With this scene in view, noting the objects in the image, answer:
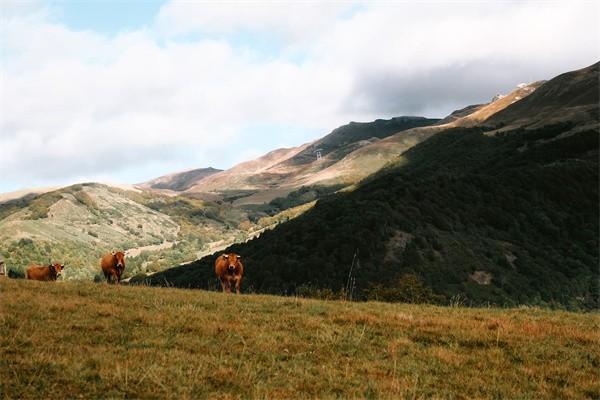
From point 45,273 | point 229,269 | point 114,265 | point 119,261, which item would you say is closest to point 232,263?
point 229,269

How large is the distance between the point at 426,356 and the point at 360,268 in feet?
232

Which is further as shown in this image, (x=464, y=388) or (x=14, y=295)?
(x=14, y=295)

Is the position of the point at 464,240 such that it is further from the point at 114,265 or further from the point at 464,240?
the point at 114,265

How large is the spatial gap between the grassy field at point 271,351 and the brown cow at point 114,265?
7974mm

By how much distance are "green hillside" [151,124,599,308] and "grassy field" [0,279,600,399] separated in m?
48.9

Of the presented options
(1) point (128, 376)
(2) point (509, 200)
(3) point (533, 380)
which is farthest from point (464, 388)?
(2) point (509, 200)

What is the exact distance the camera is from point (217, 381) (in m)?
10.2

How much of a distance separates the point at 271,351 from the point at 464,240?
8334 cm

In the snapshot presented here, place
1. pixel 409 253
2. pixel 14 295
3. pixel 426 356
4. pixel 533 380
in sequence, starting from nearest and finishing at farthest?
pixel 533 380 → pixel 426 356 → pixel 14 295 → pixel 409 253

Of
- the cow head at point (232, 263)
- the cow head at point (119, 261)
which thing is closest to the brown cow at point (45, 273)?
the cow head at point (119, 261)

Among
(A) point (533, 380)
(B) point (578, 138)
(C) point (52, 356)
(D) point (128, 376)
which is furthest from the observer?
(B) point (578, 138)

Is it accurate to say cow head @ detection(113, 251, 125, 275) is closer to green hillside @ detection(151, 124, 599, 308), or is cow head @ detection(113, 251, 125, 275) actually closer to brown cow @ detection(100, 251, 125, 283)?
brown cow @ detection(100, 251, 125, 283)

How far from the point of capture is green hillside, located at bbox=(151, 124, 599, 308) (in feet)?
255

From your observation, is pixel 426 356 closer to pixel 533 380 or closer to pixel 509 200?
pixel 533 380
